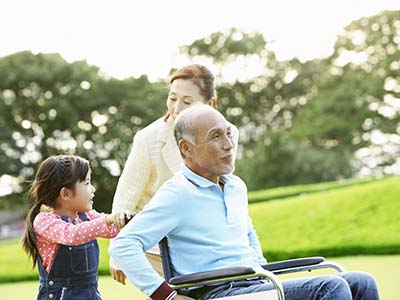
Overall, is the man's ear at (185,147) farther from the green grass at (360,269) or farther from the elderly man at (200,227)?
the green grass at (360,269)

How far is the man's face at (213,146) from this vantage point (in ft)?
8.54

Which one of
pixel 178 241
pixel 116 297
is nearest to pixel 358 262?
pixel 116 297

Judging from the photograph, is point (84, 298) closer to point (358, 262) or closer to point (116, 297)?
point (116, 297)

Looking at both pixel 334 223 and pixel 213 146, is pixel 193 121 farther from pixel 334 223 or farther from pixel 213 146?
pixel 334 223

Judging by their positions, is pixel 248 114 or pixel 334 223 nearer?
pixel 334 223

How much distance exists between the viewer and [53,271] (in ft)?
9.81

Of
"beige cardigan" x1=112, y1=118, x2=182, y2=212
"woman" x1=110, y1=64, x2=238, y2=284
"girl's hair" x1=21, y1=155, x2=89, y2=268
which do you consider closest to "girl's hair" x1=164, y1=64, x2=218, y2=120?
"woman" x1=110, y1=64, x2=238, y2=284

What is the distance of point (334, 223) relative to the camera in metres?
12.0

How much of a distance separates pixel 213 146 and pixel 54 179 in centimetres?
74

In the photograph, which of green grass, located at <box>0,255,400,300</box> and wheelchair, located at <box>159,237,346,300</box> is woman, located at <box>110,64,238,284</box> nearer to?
wheelchair, located at <box>159,237,346,300</box>

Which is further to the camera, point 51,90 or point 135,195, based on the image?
point 51,90

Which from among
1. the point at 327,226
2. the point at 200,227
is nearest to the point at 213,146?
the point at 200,227

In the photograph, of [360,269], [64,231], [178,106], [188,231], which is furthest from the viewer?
[360,269]

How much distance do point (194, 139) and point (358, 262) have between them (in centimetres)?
699
